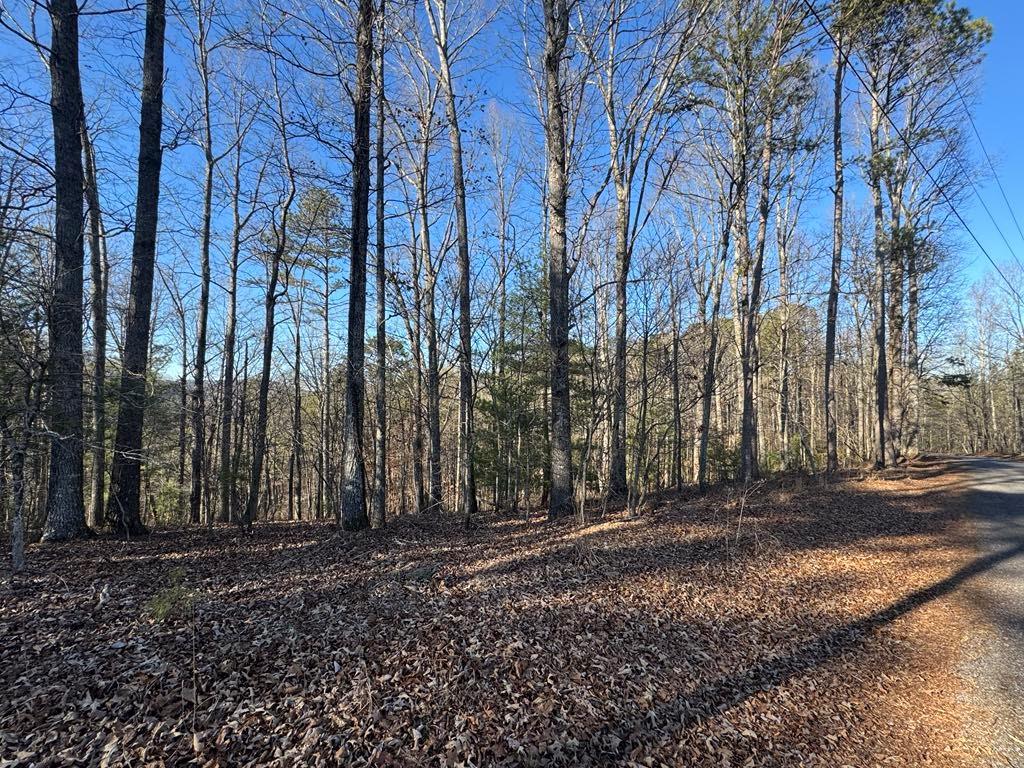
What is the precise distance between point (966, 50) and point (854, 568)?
18033 mm

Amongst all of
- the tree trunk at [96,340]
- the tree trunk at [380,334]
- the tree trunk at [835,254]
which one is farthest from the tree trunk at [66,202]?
the tree trunk at [835,254]

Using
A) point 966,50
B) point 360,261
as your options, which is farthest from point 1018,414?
point 360,261

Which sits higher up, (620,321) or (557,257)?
(557,257)

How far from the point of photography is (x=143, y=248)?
298 inches

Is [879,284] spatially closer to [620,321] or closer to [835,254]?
[835,254]

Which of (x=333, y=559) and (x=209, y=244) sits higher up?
(x=209, y=244)

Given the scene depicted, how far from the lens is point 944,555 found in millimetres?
7816

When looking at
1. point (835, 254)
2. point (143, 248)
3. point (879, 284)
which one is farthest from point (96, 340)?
point (879, 284)

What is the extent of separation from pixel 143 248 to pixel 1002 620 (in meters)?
13.2

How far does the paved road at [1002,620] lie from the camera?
3908 millimetres

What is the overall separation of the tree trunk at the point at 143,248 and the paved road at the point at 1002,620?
10578 millimetres

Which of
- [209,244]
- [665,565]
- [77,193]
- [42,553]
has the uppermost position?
[209,244]

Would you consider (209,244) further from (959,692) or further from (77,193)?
(959,692)

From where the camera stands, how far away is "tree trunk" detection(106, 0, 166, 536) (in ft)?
23.6
